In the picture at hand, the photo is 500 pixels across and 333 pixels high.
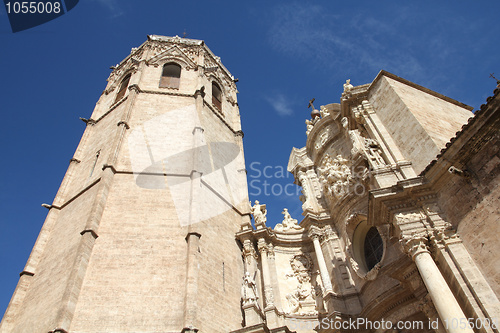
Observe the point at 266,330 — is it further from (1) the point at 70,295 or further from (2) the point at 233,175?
(2) the point at 233,175

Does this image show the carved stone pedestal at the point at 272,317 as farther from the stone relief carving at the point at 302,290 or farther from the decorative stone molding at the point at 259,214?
the decorative stone molding at the point at 259,214

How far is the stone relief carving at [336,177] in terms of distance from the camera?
13.4m

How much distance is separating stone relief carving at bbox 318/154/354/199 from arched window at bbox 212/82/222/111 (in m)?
9.07

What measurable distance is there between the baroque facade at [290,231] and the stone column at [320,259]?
5 centimetres

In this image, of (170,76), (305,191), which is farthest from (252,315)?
(170,76)

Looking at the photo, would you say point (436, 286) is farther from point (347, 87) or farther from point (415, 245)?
point (347, 87)

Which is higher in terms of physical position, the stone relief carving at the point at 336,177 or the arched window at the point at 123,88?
the arched window at the point at 123,88

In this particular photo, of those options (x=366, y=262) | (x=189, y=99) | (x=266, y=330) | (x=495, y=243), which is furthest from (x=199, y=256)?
(x=189, y=99)

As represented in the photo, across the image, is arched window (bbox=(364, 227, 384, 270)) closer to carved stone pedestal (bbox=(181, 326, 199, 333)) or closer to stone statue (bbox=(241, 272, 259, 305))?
stone statue (bbox=(241, 272, 259, 305))

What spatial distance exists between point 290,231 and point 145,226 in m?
5.64

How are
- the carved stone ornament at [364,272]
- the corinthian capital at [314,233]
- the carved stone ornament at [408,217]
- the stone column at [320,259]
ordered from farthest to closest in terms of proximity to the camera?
the corinthian capital at [314,233] → the stone column at [320,259] → the carved stone ornament at [364,272] → the carved stone ornament at [408,217]

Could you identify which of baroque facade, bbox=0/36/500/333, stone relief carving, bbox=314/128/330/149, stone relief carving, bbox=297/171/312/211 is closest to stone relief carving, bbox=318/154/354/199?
baroque facade, bbox=0/36/500/333

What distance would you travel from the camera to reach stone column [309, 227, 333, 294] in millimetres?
12018

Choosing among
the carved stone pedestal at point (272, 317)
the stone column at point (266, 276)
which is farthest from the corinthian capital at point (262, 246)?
the carved stone pedestal at point (272, 317)
